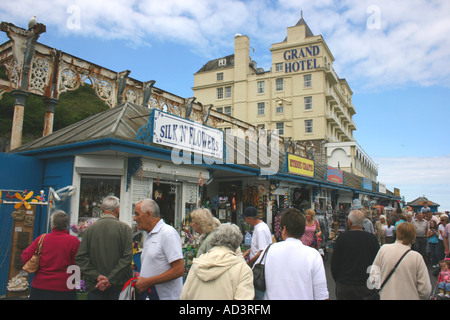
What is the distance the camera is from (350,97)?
60281mm

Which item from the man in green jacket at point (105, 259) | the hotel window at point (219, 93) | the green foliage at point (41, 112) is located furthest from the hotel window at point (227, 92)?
the man in green jacket at point (105, 259)

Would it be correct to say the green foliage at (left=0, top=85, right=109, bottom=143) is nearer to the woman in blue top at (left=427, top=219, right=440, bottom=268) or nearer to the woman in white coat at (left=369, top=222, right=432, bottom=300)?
the woman in blue top at (left=427, top=219, right=440, bottom=268)

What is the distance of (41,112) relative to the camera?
30688 millimetres

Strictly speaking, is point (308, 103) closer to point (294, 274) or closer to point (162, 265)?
point (162, 265)

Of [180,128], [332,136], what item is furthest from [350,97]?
[180,128]

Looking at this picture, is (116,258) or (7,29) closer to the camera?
(116,258)

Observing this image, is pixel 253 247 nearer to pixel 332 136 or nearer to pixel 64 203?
pixel 64 203

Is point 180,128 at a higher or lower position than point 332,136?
lower

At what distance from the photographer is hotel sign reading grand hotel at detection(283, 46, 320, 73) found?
1613 inches

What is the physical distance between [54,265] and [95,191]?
3.20m

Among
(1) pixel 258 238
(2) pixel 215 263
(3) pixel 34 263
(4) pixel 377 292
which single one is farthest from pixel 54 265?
(4) pixel 377 292

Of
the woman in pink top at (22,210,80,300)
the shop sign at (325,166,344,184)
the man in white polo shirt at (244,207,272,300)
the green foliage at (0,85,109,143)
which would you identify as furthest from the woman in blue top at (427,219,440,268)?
the green foliage at (0,85,109,143)

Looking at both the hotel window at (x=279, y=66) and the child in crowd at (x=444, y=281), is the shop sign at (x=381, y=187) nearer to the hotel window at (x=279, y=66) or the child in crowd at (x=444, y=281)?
the hotel window at (x=279, y=66)

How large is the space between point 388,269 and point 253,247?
7.49 ft
